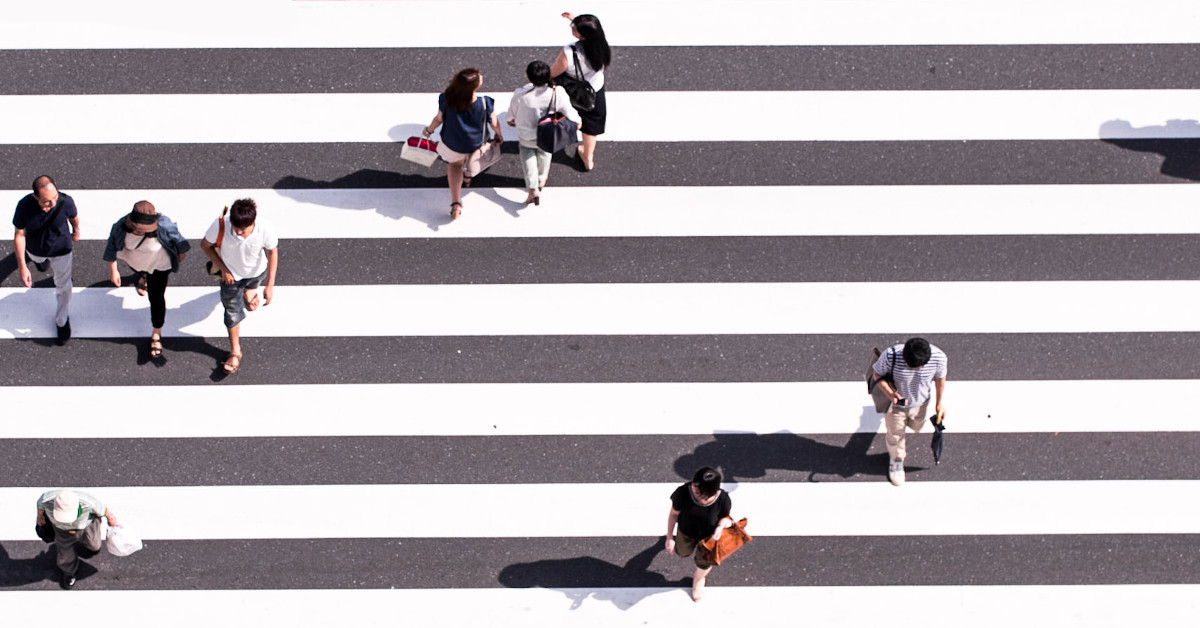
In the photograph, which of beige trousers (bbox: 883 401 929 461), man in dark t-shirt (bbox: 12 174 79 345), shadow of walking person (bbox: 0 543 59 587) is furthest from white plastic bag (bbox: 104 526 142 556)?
beige trousers (bbox: 883 401 929 461)

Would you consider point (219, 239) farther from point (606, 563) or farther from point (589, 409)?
point (606, 563)

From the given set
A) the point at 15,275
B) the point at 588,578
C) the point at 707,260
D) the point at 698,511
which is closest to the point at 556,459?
the point at 588,578

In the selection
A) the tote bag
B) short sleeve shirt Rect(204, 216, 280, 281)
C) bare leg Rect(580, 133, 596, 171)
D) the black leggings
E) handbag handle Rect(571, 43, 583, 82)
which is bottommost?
the tote bag

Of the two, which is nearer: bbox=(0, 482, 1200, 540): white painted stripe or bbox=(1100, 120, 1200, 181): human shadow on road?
bbox=(0, 482, 1200, 540): white painted stripe

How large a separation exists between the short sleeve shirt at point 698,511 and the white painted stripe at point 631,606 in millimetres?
1043

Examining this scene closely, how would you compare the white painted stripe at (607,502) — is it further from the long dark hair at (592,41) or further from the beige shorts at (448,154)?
the long dark hair at (592,41)

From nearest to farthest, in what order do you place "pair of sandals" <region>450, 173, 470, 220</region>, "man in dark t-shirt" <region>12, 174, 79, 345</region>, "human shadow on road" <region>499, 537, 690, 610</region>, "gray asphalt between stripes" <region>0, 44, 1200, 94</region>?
"man in dark t-shirt" <region>12, 174, 79, 345</region>
"human shadow on road" <region>499, 537, 690, 610</region>
"pair of sandals" <region>450, 173, 470, 220</region>
"gray asphalt between stripes" <region>0, 44, 1200, 94</region>

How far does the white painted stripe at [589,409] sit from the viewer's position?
8570mm

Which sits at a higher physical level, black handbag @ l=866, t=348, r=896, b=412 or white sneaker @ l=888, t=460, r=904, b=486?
black handbag @ l=866, t=348, r=896, b=412

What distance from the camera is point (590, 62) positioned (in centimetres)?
830

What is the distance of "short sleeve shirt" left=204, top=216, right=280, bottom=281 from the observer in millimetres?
7738

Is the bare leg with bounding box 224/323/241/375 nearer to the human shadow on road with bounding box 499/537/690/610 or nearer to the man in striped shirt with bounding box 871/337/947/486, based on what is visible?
the human shadow on road with bounding box 499/537/690/610

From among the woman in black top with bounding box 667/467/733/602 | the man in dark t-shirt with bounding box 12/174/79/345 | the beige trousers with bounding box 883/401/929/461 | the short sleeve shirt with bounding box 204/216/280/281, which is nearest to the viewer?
the woman in black top with bounding box 667/467/733/602

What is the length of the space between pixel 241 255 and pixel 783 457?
13.4 ft
